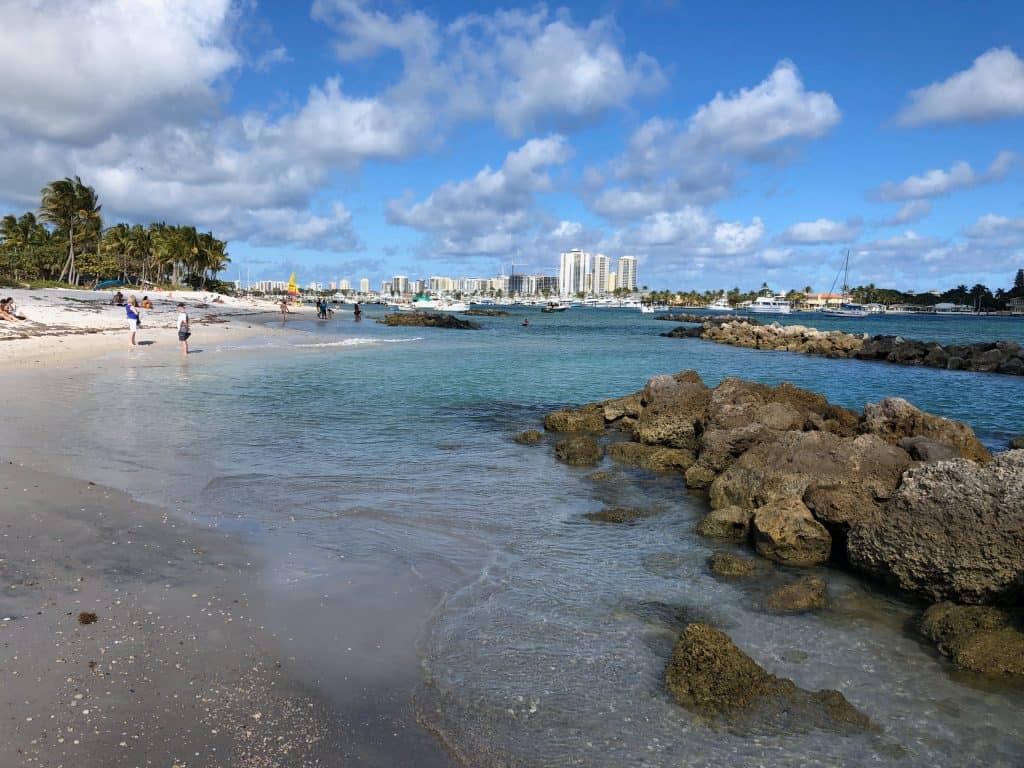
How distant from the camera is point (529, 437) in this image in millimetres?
15828

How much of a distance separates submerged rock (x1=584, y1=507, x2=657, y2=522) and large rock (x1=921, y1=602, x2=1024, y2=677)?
416cm

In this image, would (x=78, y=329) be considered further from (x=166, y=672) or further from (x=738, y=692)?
(x=738, y=692)

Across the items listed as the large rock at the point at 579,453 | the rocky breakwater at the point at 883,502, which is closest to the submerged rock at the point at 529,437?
the large rock at the point at 579,453

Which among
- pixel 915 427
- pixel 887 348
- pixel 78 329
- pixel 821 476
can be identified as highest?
pixel 887 348

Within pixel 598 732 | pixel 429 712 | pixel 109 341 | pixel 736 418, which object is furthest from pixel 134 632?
pixel 109 341

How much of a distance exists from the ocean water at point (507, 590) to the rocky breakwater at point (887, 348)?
26.6m

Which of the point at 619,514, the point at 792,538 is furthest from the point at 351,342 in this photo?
the point at 792,538

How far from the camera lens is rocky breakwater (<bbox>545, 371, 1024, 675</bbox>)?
283 inches

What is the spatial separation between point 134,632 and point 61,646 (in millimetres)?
530

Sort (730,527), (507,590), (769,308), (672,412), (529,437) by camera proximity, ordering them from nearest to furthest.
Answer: (507,590) → (730,527) → (529,437) → (672,412) → (769,308)

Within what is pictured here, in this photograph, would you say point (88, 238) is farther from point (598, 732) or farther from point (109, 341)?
point (598, 732)

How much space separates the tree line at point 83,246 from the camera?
82.3 metres

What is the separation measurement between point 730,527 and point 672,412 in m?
6.94

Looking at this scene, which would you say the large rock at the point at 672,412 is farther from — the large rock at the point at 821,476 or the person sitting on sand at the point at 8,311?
the person sitting on sand at the point at 8,311
